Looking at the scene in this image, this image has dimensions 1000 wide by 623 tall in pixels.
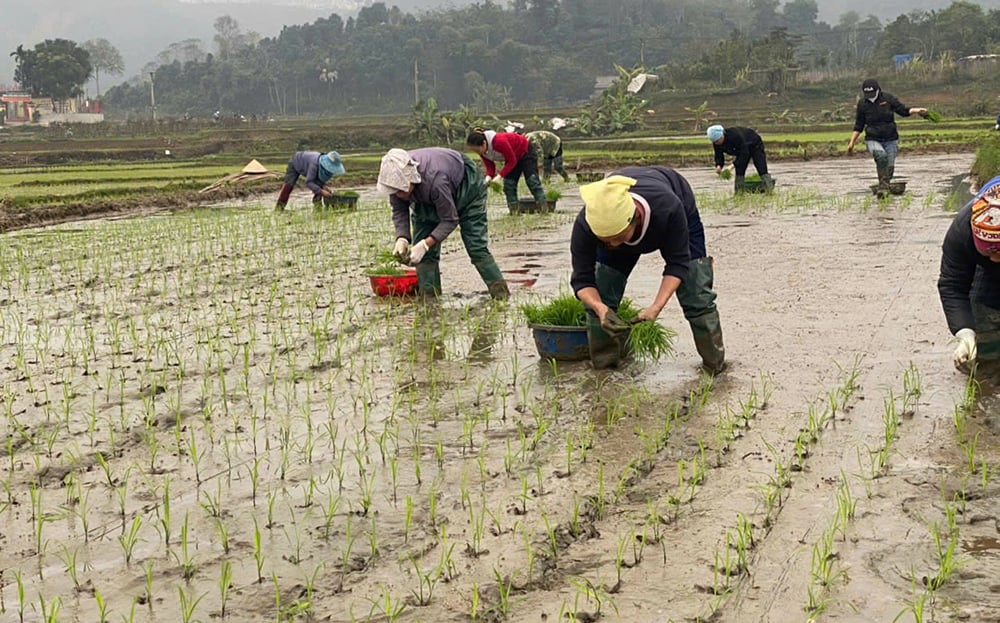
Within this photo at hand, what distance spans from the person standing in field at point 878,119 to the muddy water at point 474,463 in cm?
487

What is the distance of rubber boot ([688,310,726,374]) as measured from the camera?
5.42 metres

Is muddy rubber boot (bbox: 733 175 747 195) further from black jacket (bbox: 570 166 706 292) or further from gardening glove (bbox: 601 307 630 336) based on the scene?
gardening glove (bbox: 601 307 630 336)

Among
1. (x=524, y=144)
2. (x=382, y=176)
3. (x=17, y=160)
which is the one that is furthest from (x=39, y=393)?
(x=17, y=160)

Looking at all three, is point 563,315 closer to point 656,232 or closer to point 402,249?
point 656,232

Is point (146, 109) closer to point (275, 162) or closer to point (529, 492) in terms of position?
point (275, 162)

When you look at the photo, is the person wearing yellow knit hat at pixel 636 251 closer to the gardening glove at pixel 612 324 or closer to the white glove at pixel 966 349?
the gardening glove at pixel 612 324

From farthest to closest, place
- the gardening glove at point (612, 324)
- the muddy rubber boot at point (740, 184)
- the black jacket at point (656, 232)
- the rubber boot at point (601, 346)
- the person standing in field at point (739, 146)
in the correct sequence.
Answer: the muddy rubber boot at point (740, 184) → the person standing in field at point (739, 146) → the rubber boot at point (601, 346) → the gardening glove at point (612, 324) → the black jacket at point (656, 232)

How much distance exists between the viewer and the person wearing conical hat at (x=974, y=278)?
13.9 ft

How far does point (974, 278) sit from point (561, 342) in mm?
1923

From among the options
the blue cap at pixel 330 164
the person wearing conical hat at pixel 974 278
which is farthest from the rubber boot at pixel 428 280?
the blue cap at pixel 330 164

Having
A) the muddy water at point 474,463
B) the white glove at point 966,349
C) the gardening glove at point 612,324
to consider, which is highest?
the gardening glove at point 612,324

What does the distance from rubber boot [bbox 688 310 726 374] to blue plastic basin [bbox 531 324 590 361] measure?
0.57 meters

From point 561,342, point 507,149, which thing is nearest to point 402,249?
point 561,342

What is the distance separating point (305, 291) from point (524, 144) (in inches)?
170
